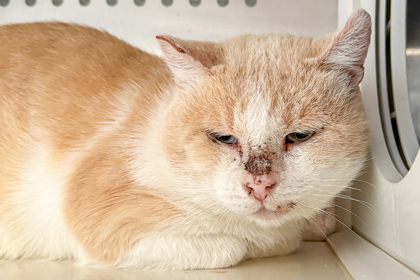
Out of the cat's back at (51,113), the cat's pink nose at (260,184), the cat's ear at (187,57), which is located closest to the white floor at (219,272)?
the cat's back at (51,113)

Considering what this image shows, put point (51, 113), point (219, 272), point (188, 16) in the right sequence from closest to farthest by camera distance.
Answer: point (219, 272), point (51, 113), point (188, 16)

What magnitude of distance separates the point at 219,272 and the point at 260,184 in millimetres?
379

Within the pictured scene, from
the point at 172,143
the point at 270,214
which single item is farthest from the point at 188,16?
the point at 270,214

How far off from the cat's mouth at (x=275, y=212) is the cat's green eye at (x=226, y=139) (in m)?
0.20

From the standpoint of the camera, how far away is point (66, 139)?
5.35ft

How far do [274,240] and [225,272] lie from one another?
0.24 m

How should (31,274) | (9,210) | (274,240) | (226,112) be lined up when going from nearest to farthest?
(226,112) → (31,274) → (274,240) → (9,210)

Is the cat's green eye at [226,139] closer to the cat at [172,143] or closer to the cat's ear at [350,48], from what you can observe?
the cat at [172,143]

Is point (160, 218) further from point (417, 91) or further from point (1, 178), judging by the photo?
point (417, 91)

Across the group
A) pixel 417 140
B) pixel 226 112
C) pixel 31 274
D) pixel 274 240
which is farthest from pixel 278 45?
pixel 31 274

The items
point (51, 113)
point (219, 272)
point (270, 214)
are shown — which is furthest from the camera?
point (51, 113)

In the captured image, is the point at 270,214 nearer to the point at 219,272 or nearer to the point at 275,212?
the point at 275,212

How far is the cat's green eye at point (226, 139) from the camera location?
1290mm

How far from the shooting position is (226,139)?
4.31 ft
